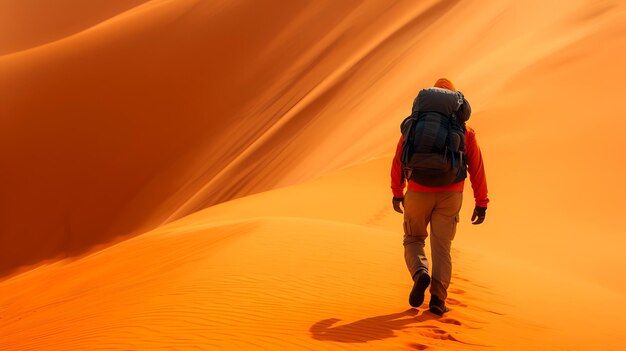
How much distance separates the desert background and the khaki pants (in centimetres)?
30

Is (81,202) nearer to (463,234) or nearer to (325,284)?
(463,234)

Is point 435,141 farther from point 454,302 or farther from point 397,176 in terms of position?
point 454,302

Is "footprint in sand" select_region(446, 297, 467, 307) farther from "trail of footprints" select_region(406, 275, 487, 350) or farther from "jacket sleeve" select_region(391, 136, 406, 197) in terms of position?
"jacket sleeve" select_region(391, 136, 406, 197)

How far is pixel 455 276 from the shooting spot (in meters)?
6.17

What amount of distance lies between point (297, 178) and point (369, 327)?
481 inches

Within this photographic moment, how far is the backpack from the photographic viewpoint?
465cm

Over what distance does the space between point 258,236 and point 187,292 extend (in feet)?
4.97

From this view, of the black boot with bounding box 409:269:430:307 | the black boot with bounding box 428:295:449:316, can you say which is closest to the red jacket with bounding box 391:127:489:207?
the black boot with bounding box 409:269:430:307

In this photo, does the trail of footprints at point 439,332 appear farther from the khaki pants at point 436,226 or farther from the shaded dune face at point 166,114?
the shaded dune face at point 166,114

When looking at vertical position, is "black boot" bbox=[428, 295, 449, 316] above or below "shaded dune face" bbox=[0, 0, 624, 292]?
below

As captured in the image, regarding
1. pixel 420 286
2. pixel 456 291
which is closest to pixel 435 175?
pixel 420 286

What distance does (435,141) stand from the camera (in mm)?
4637

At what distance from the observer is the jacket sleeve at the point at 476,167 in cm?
493

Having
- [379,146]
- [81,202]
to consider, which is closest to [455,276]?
[379,146]
